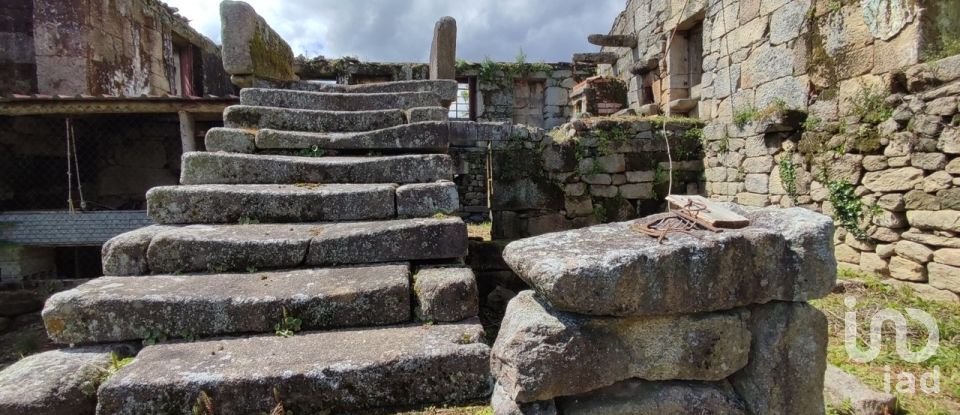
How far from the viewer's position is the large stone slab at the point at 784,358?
169cm

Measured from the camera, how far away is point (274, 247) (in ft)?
9.00

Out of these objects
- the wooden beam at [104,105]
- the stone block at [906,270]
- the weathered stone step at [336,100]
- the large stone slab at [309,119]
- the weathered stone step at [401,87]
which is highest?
the wooden beam at [104,105]

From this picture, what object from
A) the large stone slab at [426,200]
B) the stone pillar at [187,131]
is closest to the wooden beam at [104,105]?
the stone pillar at [187,131]

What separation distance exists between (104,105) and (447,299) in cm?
755

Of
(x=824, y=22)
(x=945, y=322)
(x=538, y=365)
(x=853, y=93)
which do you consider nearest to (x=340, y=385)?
(x=538, y=365)

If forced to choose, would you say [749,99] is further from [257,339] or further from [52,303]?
[52,303]

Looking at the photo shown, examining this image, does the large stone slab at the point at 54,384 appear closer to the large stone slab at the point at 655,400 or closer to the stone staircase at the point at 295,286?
the stone staircase at the point at 295,286

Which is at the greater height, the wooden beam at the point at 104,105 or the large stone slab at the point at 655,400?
the wooden beam at the point at 104,105

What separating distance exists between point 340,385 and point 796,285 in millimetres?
1785

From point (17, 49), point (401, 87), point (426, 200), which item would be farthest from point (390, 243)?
point (17, 49)

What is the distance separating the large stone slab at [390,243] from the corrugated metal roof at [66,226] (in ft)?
20.9

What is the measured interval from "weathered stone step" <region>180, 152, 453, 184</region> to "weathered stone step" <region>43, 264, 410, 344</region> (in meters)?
1.18

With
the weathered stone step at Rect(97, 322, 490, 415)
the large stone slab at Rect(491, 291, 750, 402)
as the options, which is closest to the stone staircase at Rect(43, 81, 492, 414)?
the weathered stone step at Rect(97, 322, 490, 415)

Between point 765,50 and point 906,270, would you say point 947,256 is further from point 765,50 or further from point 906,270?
point 765,50
